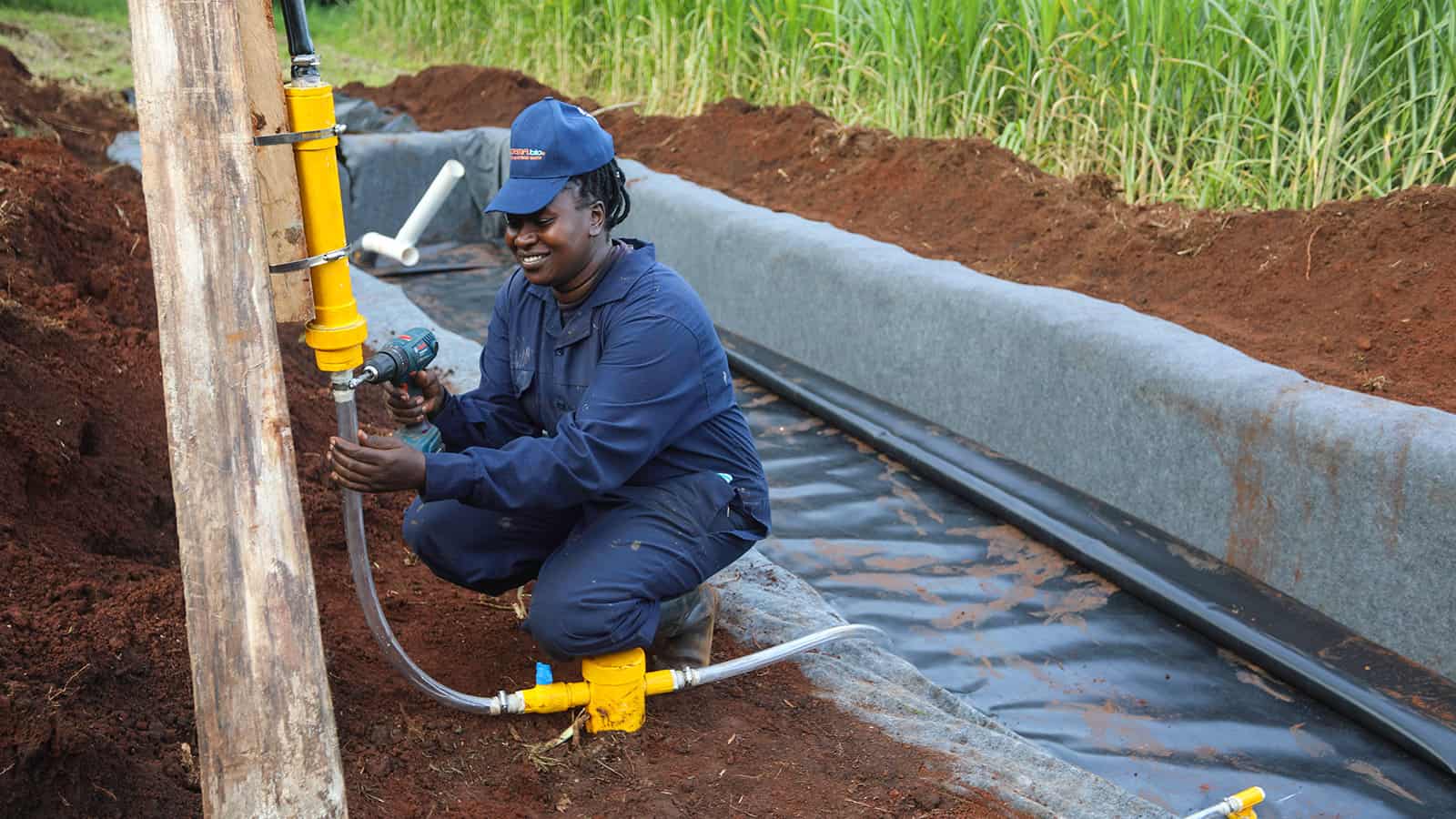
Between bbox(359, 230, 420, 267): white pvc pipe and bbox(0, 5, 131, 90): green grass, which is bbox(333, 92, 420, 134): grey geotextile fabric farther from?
bbox(359, 230, 420, 267): white pvc pipe

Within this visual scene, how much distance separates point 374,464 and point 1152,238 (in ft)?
9.61

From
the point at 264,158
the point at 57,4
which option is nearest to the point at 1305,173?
the point at 264,158

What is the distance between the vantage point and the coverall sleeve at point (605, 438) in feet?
6.47

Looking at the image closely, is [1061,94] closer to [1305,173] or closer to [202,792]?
[1305,173]

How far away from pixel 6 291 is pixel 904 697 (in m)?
2.24

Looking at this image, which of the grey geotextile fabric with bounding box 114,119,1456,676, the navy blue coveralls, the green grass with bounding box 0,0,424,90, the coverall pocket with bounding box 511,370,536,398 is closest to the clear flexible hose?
the navy blue coveralls

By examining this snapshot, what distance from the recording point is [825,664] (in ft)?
7.98

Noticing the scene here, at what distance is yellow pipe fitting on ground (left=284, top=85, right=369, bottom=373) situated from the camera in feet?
5.23

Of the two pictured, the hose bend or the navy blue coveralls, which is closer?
the hose bend

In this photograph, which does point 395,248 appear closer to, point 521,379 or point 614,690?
point 521,379

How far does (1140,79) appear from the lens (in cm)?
434

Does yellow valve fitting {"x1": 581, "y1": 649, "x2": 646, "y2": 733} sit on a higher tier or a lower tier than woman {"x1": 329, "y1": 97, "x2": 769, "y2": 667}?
lower

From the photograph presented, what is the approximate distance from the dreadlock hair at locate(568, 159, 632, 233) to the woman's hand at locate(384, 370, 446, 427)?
1.30 feet

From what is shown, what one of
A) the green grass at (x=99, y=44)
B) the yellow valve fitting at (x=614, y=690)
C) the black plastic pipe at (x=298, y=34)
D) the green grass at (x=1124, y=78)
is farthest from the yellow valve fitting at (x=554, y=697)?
the green grass at (x=99, y=44)
